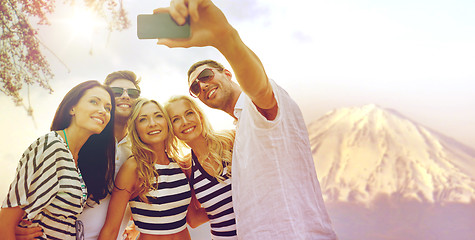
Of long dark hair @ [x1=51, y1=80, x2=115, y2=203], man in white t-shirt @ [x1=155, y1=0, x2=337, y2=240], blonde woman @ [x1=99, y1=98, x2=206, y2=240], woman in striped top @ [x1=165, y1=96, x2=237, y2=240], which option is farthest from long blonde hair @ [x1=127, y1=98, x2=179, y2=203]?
man in white t-shirt @ [x1=155, y1=0, x2=337, y2=240]

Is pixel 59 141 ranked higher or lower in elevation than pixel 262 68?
lower

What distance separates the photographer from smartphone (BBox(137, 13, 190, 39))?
3.87 ft

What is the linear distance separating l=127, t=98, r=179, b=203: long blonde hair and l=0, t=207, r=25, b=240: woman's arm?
856mm

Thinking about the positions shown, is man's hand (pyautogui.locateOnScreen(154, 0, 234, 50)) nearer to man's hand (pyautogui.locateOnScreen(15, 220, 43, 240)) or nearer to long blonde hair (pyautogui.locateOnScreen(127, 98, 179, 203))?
long blonde hair (pyautogui.locateOnScreen(127, 98, 179, 203))

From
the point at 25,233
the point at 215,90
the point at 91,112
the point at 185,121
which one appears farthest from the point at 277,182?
the point at 25,233

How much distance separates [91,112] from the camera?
2.51 m

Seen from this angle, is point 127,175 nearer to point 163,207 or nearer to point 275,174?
point 163,207

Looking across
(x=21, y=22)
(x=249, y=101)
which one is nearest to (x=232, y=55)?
(x=249, y=101)

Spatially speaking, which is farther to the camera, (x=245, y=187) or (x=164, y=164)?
(x=164, y=164)

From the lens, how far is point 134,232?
10.7 feet

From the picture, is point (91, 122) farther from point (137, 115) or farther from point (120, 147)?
point (120, 147)

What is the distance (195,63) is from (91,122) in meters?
1.30

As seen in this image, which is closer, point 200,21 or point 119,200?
point 200,21

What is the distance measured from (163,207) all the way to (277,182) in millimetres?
1205
